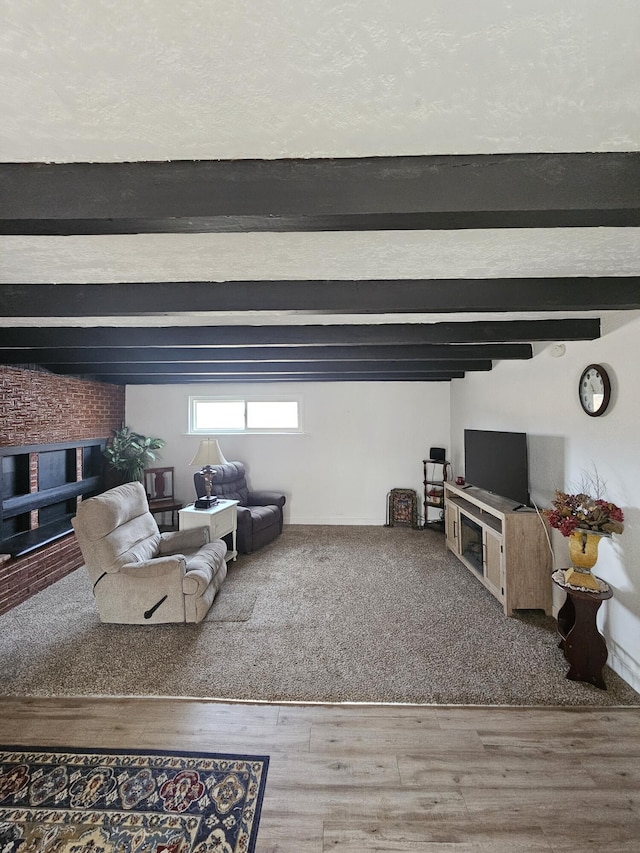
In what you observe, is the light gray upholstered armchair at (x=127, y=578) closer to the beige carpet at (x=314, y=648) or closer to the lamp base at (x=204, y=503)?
the beige carpet at (x=314, y=648)

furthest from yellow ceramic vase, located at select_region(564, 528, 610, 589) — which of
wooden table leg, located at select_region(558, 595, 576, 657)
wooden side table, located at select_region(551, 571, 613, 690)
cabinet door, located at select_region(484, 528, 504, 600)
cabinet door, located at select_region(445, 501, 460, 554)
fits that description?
cabinet door, located at select_region(445, 501, 460, 554)

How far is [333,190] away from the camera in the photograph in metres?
1.10

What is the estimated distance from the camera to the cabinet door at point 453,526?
439cm

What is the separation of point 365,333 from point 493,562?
7.55 ft

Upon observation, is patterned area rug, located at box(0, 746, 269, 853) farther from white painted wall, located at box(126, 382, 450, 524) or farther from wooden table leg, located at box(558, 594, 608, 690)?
white painted wall, located at box(126, 382, 450, 524)

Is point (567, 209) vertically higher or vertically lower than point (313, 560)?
higher

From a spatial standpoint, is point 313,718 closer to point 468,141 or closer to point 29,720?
point 29,720

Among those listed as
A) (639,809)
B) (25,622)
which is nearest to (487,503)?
(639,809)

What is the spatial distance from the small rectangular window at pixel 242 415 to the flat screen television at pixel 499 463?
255 cm

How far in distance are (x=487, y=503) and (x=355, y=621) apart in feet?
5.46

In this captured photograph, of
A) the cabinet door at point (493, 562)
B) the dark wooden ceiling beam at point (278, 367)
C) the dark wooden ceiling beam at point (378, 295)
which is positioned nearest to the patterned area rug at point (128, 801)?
the dark wooden ceiling beam at point (378, 295)

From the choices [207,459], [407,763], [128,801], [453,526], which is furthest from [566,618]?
[207,459]

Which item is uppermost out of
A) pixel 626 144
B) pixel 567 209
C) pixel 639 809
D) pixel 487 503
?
pixel 626 144

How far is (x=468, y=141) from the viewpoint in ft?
3.34
